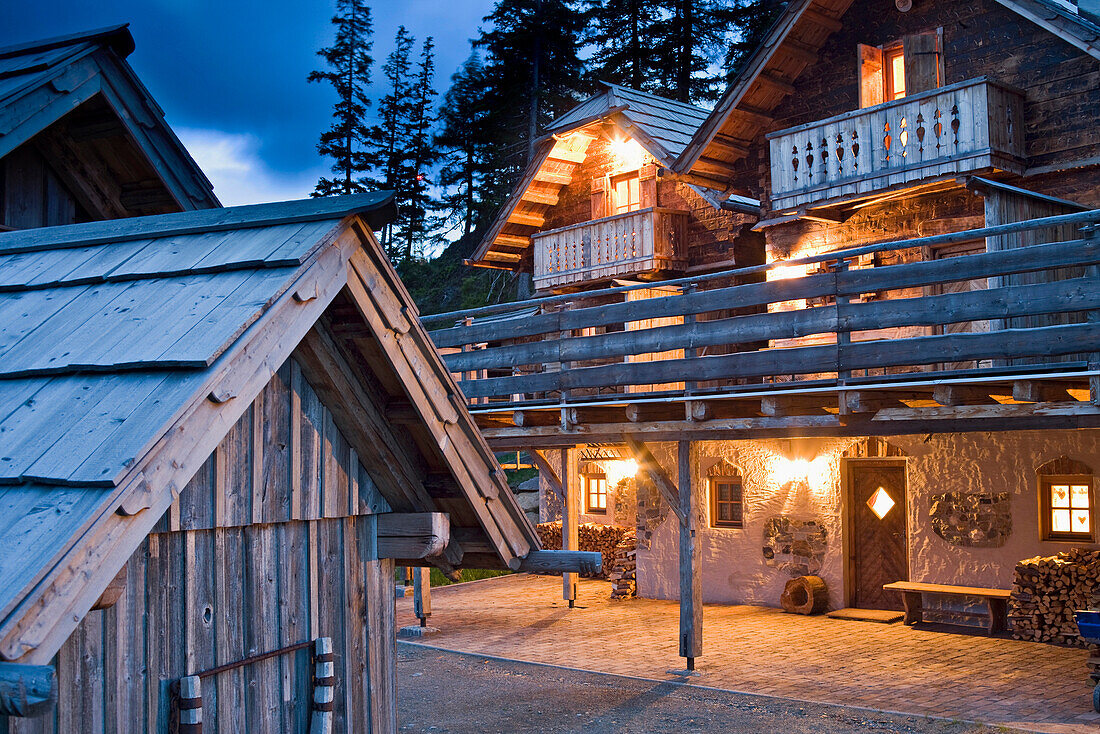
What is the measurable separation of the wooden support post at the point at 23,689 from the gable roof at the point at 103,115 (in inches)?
212

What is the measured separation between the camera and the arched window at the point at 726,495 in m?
17.4

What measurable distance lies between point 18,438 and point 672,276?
18.0 metres

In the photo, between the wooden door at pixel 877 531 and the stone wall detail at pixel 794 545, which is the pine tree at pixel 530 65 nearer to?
the stone wall detail at pixel 794 545

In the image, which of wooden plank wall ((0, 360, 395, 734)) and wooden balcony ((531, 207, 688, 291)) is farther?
wooden balcony ((531, 207, 688, 291))

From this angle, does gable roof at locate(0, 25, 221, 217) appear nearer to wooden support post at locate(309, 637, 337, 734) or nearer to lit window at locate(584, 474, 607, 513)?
wooden support post at locate(309, 637, 337, 734)

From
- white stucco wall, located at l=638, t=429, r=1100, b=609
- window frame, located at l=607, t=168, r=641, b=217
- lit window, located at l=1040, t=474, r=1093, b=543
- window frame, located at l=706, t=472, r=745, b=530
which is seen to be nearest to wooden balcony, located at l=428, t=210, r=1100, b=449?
white stucco wall, located at l=638, t=429, r=1100, b=609

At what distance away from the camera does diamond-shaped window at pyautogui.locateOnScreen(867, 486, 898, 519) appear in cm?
1545

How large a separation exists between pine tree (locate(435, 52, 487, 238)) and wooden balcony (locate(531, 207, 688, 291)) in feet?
70.6

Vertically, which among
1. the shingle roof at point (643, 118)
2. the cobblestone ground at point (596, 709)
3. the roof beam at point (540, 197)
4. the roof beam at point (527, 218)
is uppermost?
the shingle roof at point (643, 118)

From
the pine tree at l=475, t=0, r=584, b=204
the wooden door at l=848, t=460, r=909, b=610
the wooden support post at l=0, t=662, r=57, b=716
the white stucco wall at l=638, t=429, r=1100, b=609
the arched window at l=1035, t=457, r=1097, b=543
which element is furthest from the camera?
the pine tree at l=475, t=0, r=584, b=204

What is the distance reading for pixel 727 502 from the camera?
1761 cm

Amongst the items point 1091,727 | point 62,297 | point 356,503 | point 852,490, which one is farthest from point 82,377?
point 852,490

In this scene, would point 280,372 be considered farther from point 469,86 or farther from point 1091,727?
point 469,86

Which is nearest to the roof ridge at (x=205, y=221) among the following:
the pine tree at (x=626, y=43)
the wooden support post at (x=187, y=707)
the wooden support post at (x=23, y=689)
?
the wooden support post at (x=187, y=707)
